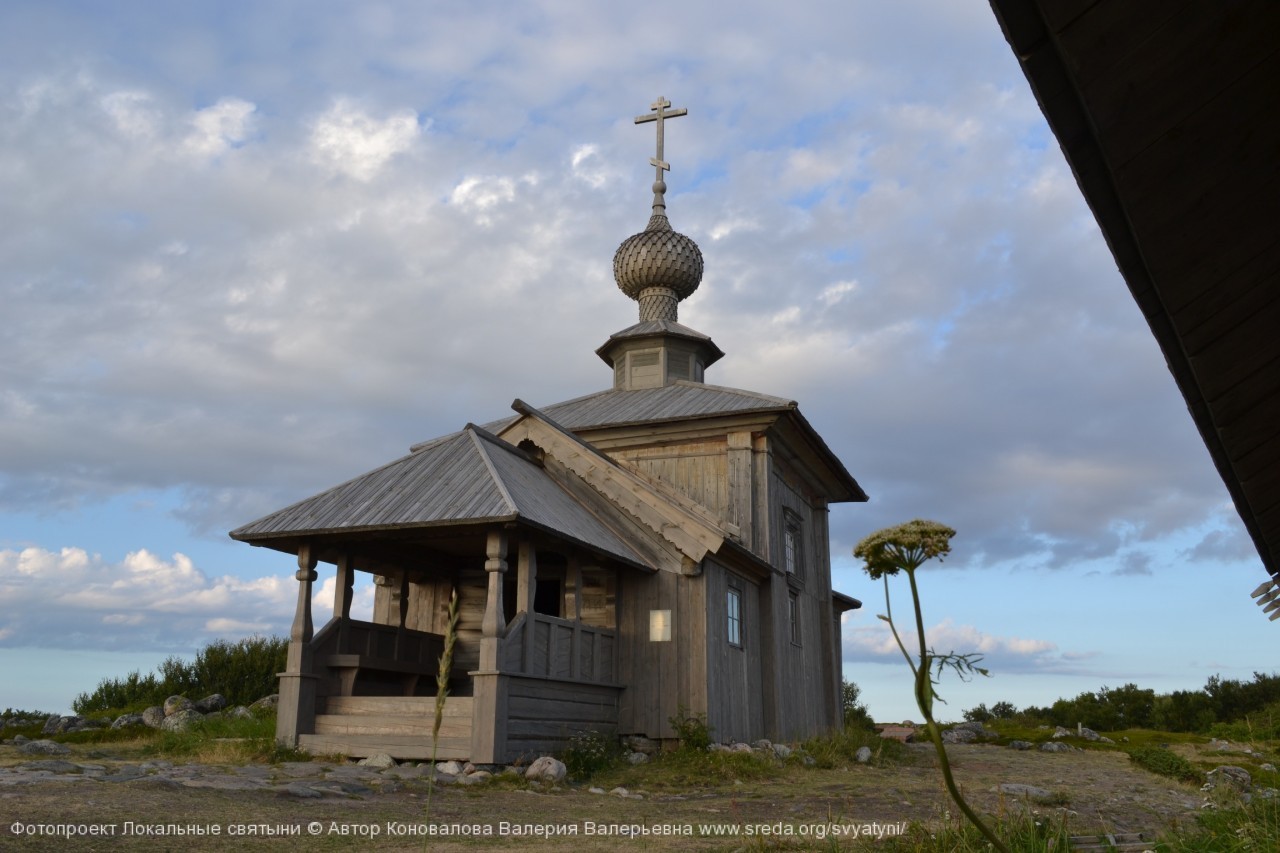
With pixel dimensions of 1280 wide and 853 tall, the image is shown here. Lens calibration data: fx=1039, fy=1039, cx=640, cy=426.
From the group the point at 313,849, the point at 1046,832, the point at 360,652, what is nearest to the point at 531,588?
the point at 360,652

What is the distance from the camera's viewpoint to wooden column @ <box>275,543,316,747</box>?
12.2 meters

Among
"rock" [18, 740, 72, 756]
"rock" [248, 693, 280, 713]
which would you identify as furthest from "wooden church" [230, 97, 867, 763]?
"rock" [18, 740, 72, 756]

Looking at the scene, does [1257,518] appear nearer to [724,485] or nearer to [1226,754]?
[724,485]

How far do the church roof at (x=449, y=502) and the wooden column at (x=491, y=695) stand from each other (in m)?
0.79

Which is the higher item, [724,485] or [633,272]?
[633,272]

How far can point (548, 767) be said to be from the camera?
1090 centimetres

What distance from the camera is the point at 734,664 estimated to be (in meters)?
15.1

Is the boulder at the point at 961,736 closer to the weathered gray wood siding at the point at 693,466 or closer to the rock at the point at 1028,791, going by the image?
the weathered gray wood siding at the point at 693,466

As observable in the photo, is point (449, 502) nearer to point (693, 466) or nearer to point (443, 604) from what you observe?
point (443, 604)

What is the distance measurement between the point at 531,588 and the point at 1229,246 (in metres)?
9.90

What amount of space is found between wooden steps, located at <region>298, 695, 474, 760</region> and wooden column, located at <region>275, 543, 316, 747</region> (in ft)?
0.51

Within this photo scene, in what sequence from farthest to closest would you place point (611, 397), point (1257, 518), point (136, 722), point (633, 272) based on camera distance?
point (633, 272), point (611, 397), point (136, 722), point (1257, 518)

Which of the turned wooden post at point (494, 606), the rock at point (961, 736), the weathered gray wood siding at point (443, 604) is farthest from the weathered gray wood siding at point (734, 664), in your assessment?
the rock at point (961, 736)

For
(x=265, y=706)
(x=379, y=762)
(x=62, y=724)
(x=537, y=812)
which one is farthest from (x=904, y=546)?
(x=62, y=724)
